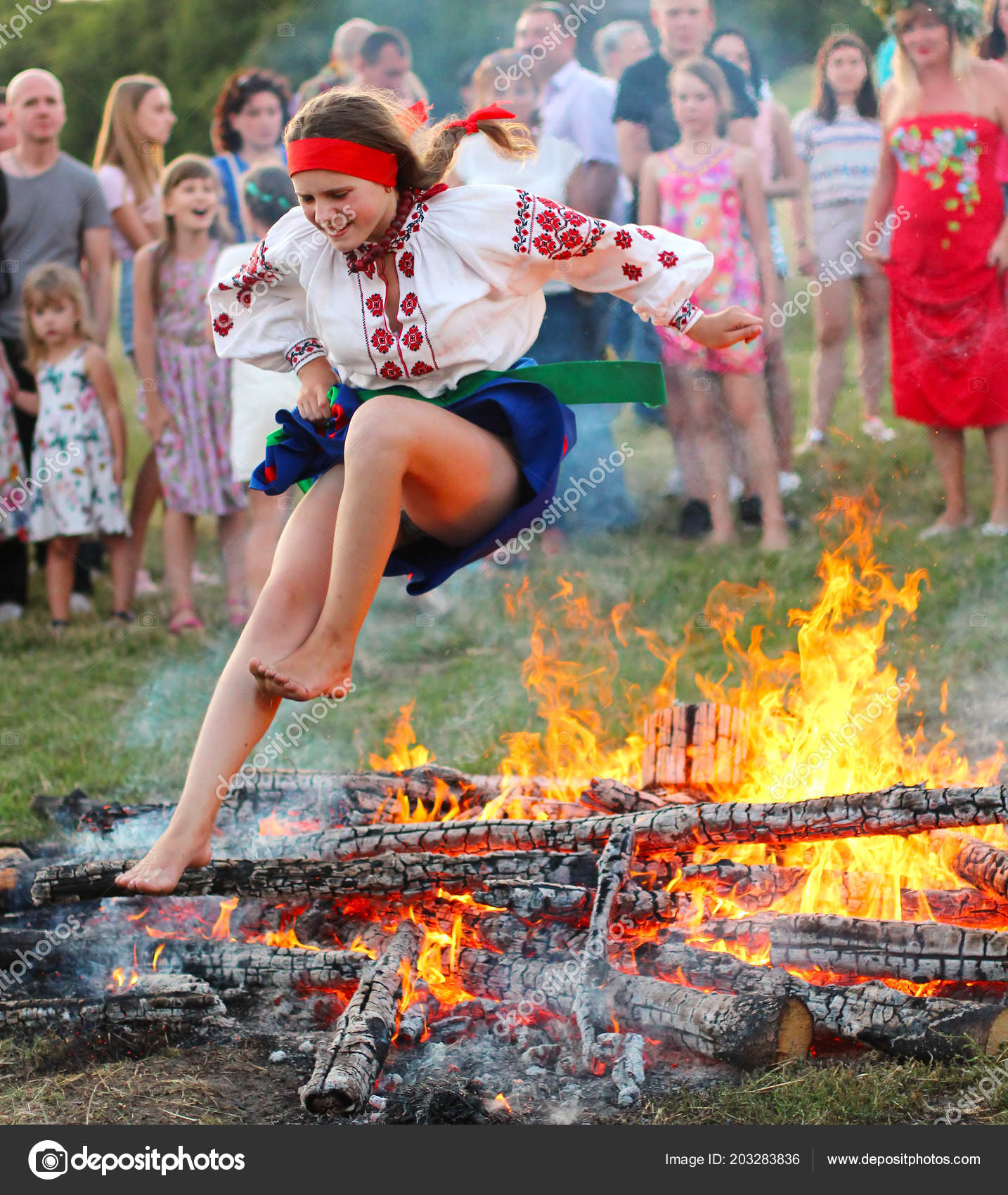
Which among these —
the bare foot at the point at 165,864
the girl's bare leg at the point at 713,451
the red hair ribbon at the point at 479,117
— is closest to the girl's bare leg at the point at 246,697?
the bare foot at the point at 165,864

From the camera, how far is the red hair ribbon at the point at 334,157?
9.03 ft

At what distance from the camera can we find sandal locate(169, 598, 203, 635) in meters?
6.30

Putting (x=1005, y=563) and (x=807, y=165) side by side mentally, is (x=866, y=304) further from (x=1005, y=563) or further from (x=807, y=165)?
(x=1005, y=563)

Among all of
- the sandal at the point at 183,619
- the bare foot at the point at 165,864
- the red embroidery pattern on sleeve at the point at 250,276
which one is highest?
the red embroidery pattern on sleeve at the point at 250,276

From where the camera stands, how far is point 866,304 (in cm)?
676

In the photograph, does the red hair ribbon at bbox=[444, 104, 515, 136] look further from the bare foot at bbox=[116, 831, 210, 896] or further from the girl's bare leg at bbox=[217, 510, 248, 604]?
the girl's bare leg at bbox=[217, 510, 248, 604]

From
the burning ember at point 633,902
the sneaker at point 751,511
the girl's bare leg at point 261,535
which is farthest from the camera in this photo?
the sneaker at point 751,511

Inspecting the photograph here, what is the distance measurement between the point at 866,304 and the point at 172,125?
12.0 ft

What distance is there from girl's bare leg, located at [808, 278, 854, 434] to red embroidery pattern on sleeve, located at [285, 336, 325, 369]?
13.6 feet

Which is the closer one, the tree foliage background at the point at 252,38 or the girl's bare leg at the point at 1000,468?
the girl's bare leg at the point at 1000,468

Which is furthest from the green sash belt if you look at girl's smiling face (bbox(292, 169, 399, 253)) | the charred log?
the charred log

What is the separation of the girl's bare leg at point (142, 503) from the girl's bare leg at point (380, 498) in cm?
407

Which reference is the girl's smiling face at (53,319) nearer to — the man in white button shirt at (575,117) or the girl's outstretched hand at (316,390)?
the man in white button shirt at (575,117)

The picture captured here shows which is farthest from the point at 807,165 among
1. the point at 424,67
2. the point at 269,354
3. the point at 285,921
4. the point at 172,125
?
the point at 285,921
